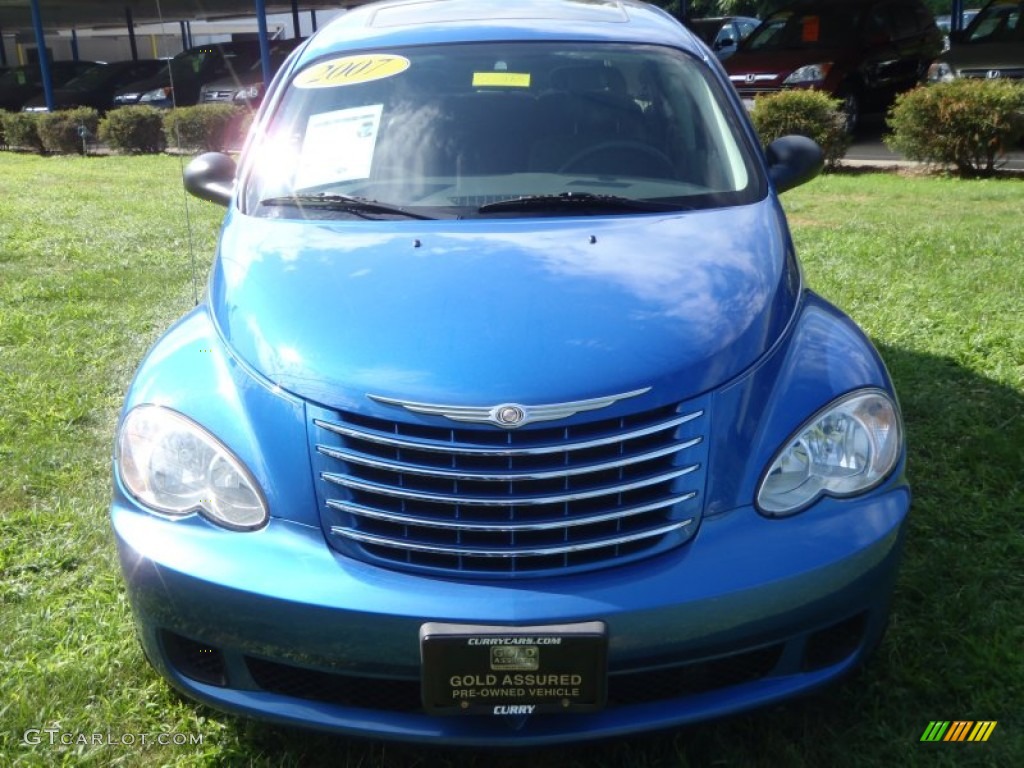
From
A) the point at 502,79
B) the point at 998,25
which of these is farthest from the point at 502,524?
the point at 998,25

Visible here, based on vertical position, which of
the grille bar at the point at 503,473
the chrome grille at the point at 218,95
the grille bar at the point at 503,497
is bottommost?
the chrome grille at the point at 218,95

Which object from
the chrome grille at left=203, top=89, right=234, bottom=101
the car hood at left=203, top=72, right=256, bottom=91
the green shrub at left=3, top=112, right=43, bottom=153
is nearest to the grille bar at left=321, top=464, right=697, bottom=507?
the chrome grille at left=203, top=89, right=234, bottom=101

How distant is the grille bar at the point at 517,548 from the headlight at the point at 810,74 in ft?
37.8

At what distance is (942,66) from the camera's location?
39.5 feet

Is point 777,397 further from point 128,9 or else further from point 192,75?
point 128,9

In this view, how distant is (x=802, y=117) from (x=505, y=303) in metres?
9.32

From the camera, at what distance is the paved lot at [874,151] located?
36.8ft

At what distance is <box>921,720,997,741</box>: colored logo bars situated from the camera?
8.05ft

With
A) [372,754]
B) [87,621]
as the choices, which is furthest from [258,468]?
[87,621]

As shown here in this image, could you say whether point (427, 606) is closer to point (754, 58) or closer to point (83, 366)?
point (83, 366)

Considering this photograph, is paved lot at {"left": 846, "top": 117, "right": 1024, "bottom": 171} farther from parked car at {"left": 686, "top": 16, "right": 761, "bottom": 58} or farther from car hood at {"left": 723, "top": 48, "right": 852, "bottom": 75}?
parked car at {"left": 686, "top": 16, "right": 761, "bottom": 58}

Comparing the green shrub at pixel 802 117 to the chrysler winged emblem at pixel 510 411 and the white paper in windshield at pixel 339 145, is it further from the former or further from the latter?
the chrysler winged emblem at pixel 510 411

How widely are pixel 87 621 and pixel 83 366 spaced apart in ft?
8.31

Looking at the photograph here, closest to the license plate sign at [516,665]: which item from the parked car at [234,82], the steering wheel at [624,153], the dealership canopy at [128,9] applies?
the steering wheel at [624,153]
